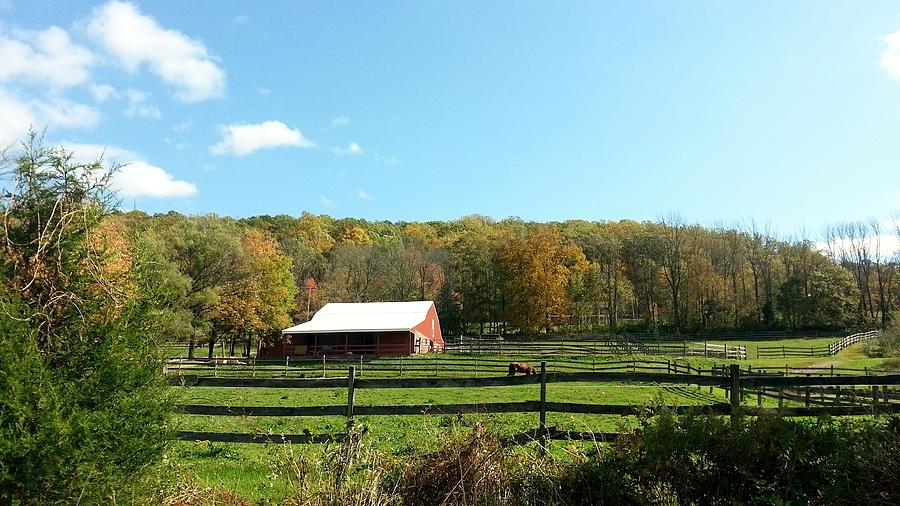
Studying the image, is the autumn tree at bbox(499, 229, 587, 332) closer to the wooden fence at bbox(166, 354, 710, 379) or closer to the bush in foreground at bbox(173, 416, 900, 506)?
the wooden fence at bbox(166, 354, 710, 379)

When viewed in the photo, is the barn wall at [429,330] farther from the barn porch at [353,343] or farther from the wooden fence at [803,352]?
the wooden fence at [803,352]

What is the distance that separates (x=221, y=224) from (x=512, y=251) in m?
30.3

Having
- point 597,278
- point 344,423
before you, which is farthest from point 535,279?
point 344,423

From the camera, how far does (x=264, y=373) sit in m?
29.3

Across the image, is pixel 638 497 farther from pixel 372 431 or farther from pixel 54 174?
pixel 372 431

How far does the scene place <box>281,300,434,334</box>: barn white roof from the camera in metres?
42.8

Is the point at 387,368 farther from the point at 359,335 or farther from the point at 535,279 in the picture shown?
the point at 535,279

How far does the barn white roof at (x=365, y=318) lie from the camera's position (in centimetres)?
4284

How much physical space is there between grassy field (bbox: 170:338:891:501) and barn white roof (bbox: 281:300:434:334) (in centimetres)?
1385

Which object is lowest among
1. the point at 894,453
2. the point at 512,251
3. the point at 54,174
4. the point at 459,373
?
the point at 459,373

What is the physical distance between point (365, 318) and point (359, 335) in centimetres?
188

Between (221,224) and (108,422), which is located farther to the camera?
(221,224)

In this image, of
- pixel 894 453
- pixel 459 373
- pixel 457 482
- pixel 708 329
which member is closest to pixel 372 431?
pixel 457 482

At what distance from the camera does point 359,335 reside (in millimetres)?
44312
